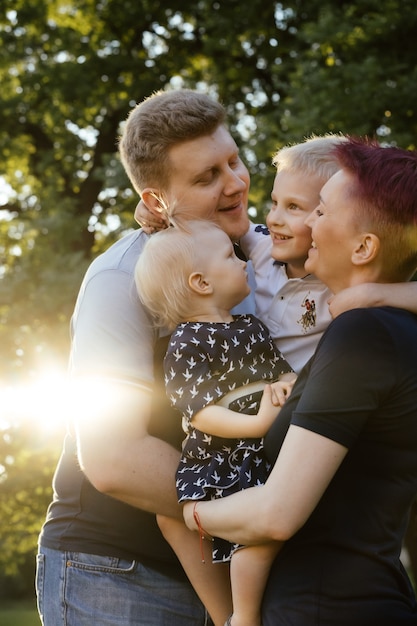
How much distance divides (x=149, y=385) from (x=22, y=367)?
11314 millimetres

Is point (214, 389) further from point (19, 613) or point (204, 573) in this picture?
point (19, 613)

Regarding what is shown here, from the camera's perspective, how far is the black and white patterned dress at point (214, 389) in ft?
8.17

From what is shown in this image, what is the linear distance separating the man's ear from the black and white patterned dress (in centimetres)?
49

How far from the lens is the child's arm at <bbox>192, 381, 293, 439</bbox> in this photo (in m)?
2.43

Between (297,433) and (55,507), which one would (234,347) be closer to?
(297,433)

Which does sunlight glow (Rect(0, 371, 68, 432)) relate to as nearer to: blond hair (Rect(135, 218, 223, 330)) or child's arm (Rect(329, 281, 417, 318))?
blond hair (Rect(135, 218, 223, 330))

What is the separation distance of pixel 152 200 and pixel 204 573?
50.6 inches

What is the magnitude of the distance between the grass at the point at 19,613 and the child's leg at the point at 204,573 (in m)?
20.7

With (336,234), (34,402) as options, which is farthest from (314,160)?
(34,402)

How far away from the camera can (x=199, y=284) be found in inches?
107

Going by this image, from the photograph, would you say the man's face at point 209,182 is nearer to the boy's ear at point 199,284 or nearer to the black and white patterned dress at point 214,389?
the boy's ear at point 199,284

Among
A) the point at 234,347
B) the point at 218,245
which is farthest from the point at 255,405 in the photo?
the point at 218,245

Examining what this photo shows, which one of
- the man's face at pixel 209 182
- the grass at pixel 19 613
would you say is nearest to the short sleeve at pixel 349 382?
the man's face at pixel 209 182

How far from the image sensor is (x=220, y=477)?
8.20 feet
